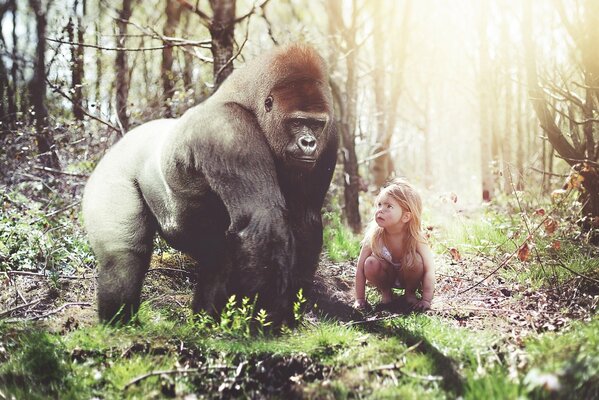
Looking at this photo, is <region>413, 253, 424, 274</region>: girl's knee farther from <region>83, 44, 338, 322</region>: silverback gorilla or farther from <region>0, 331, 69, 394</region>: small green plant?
<region>0, 331, 69, 394</region>: small green plant

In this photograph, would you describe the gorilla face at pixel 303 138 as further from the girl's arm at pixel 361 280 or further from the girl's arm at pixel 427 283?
the girl's arm at pixel 427 283

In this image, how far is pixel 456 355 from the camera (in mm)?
2705

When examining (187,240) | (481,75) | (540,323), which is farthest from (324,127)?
(481,75)

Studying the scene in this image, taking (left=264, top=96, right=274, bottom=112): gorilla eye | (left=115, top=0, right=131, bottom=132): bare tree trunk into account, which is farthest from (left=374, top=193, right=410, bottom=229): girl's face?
(left=115, top=0, right=131, bottom=132): bare tree trunk

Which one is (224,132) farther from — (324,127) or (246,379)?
(246,379)

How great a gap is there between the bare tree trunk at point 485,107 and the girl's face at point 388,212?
21.8 ft

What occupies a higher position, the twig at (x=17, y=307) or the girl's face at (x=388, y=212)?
the girl's face at (x=388, y=212)

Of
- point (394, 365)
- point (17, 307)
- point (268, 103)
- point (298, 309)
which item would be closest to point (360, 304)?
point (298, 309)

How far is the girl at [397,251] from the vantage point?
3549 millimetres

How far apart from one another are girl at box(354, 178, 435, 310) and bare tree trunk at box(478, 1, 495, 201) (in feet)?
21.5

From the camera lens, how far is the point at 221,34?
490 centimetres

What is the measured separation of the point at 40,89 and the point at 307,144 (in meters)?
3.66

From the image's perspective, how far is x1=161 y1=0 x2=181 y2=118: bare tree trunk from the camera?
641 centimetres

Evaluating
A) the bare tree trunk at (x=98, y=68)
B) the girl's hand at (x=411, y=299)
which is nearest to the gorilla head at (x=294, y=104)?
the girl's hand at (x=411, y=299)
